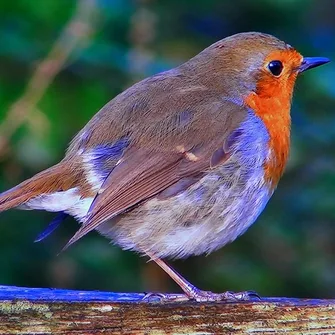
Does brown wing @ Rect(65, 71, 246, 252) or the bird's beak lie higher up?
the bird's beak

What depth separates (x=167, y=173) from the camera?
3.77m

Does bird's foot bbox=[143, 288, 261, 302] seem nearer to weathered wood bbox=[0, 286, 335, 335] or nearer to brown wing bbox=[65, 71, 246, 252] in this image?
weathered wood bbox=[0, 286, 335, 335]

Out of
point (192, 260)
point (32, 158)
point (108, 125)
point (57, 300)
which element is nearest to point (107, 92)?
point (32, 158)

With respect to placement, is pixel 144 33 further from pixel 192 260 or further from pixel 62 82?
pixel 192 260

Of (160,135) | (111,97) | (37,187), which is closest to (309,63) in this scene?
(160,135)

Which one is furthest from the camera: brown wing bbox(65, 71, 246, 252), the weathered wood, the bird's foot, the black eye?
the black eye

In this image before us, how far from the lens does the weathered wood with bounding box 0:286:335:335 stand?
2.39 m

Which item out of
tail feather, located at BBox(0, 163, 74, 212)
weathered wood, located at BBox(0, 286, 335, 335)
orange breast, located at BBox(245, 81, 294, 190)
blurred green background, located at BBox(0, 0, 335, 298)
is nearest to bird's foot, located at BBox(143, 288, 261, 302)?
weathered wood, located at BBox(0, 286, 335, 335)

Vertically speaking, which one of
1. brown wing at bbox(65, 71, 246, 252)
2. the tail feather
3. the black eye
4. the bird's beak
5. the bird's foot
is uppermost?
the bird's beak

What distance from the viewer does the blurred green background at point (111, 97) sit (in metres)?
4.34

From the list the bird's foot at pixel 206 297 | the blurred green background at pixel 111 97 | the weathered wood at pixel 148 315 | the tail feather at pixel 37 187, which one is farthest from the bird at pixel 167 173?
the weathered wood at pixel 148 315

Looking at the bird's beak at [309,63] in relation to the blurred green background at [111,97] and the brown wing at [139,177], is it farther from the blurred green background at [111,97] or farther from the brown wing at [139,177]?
the brown wing at [139,177]

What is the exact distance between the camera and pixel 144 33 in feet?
16.2

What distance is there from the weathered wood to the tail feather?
3.43 feet
